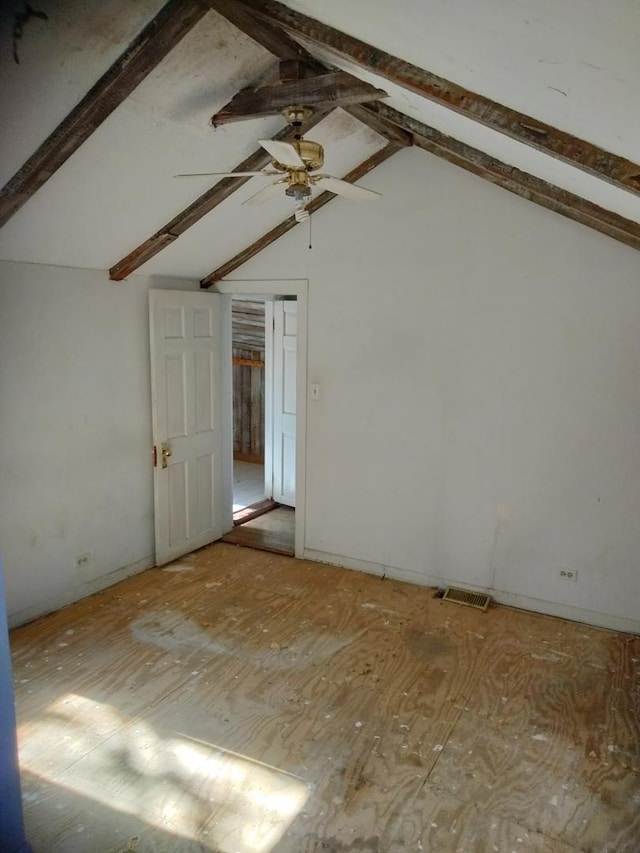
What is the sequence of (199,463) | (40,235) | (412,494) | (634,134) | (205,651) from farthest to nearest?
(199,463) < (412,494) < (205,651) < (40,235) < (634,134)

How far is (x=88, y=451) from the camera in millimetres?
4332

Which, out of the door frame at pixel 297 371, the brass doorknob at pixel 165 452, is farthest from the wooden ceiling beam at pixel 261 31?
the brass doorknob at pixel 165 452

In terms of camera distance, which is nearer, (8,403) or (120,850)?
(120,850)

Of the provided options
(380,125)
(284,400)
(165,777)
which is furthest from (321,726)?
(284,400)

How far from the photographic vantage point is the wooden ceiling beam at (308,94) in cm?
277

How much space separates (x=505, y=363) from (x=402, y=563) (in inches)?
67.3

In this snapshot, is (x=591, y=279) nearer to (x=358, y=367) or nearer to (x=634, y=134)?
(x=358, y=367)

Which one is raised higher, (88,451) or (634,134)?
(634,134)

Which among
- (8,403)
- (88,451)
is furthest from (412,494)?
(8,403)

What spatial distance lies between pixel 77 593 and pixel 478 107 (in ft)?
12.7

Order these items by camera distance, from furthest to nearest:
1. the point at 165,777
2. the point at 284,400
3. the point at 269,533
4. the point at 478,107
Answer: the point at 284,400, the point at 269,533, the point at 165,777, the point at 478,107

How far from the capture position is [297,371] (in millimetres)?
5000

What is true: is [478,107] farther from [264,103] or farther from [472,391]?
[472,391]

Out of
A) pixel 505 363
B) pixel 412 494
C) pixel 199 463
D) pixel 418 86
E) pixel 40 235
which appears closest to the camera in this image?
pixel 418 86
